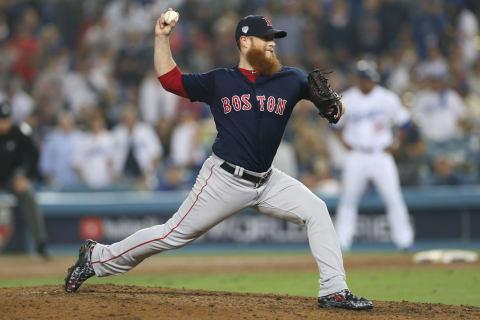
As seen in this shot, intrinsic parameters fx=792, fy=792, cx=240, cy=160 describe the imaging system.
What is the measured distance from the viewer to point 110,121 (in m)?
14.5

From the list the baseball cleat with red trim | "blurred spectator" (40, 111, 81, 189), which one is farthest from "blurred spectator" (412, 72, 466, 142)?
the baseball cleat with red trim

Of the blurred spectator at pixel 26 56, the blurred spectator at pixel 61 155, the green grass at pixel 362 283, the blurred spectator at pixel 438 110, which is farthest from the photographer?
the blurred spectator at pixel 26 56

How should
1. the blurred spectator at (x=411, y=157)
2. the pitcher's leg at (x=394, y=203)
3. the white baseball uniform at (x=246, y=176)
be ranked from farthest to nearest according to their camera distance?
the blurred spectator at (x=411, y=157) < the pitcher's leg at (x=394, y=203) < the white baseball uniform at (x=246, y=176)

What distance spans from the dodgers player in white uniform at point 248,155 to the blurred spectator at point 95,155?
808 cm

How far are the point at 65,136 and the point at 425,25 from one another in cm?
665

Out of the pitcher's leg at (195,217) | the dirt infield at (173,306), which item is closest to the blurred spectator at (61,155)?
the dirt infield at (173,306)

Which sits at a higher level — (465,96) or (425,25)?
(425,25)

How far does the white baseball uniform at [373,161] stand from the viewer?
33.9ft

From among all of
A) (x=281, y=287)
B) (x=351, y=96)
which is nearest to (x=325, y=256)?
(x=281, y=287)

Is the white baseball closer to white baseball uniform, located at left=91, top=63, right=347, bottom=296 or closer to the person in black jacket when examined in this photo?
white baseball uniform, located at left=91, top=63, right=347, bottom=296

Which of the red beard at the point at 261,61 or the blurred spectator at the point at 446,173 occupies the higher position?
the blurred spectator at the point at 446,173

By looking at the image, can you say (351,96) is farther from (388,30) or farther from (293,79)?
(293,79)

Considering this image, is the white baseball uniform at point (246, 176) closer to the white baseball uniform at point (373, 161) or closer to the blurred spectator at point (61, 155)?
the white baseball uniform at point (373, 161)

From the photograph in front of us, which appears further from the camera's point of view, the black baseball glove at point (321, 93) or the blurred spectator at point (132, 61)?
the blurred spectator at point (132, 61)
